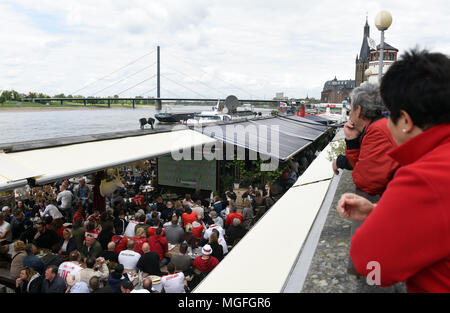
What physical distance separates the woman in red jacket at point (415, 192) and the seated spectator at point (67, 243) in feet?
21.0

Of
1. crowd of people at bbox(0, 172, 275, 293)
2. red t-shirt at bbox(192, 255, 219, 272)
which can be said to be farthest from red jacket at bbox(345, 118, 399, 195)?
red t-shirt at bbox(192, 255, 219, 272)

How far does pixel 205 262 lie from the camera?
550 cm

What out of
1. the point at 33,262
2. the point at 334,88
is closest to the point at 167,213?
the point at 33,262

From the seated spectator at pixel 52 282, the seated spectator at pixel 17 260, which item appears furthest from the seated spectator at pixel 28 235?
the seated spectator at pixel 52 282

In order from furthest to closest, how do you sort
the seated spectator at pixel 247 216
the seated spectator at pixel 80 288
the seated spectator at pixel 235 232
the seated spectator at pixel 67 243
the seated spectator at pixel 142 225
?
the seated spectator at pixel 247 216, the seated spectator at pixel 235 232, the seated spectator at pixel 142 225, the seated spectator at pixel 67 243, the seated spectator at pixel 80 288

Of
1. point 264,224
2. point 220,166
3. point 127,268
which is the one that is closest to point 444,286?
point 264,224

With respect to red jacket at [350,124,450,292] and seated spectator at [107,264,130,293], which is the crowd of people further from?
red jacket at [350,124,450,292]

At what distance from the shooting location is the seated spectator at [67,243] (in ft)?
20.5

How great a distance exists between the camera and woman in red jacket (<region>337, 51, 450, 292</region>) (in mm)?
789

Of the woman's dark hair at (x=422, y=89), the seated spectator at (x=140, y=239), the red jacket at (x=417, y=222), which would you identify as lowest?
the seated spectator at (x=140, y=239)

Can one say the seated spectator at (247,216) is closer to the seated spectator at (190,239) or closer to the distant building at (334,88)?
the seated spectator at (190,239)

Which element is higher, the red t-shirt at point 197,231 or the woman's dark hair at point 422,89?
the woman's dark hair at point 422,89

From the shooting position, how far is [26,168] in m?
5.46

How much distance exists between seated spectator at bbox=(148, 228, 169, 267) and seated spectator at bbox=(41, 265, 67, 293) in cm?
162
